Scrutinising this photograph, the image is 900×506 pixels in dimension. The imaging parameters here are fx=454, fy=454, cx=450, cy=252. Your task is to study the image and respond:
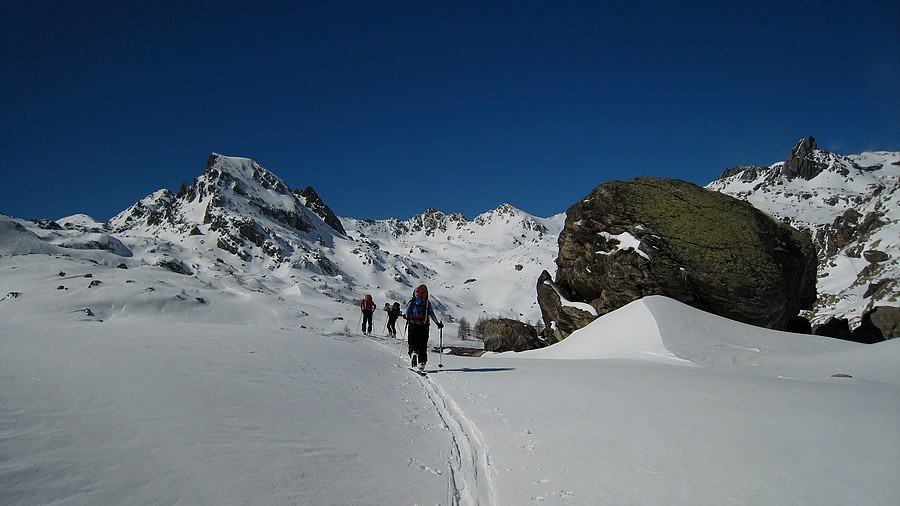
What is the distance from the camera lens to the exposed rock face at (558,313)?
21719 mm

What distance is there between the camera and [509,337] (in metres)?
25.4

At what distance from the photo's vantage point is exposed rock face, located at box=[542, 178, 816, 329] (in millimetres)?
17891

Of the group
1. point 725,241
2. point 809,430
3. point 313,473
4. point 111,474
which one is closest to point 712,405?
point 809,430

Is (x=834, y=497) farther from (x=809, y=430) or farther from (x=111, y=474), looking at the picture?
(x=111, y=474)

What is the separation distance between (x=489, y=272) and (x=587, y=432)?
18328cm

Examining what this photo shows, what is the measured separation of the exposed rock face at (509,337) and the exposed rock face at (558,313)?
1.30 meters

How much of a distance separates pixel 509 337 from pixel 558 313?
356cm

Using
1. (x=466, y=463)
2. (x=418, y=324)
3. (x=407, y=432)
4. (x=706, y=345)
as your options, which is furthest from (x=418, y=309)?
(x=706, y=345)

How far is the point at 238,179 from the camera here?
161m

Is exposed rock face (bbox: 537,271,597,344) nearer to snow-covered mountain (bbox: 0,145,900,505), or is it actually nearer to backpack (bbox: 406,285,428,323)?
snow-covered mountain (bbox: 0,145,900,505)

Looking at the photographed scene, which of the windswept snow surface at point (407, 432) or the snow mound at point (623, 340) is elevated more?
the snow mound at point (623, 340)

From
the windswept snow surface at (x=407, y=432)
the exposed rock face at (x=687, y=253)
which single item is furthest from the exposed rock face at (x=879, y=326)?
the windswept snow surface at (x=407, y=432)

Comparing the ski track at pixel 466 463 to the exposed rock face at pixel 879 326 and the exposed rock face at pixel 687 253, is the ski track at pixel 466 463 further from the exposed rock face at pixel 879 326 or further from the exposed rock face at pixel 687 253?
the exposed rock face at pixel 879 326

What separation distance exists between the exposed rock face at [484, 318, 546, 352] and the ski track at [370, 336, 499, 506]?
18129 mm
